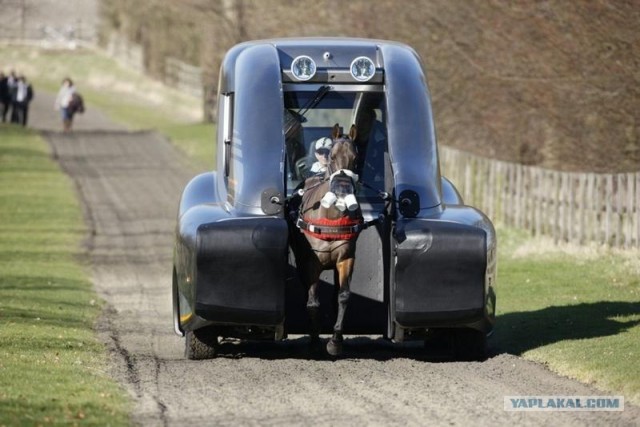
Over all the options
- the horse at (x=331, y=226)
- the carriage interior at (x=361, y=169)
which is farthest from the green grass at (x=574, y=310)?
Answer: the horse at (x=331, y=226)

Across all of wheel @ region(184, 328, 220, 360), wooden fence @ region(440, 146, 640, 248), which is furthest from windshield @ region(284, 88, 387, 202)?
wooden fence @ region(440, 146, 640, 248)

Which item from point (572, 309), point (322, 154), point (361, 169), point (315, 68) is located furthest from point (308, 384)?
point (572, 309)

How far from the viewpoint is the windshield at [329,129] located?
14.0 meters

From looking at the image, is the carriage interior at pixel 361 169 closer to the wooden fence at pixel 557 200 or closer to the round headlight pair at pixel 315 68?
the round headlight pair at pixel 315 68

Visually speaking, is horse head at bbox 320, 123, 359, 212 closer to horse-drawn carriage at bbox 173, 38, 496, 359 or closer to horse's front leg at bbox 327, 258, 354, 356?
horse-drawn carriage at bbox 173, 38, 496, 359

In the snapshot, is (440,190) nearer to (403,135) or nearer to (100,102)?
(403,135)

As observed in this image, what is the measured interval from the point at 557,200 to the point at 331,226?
12154mm

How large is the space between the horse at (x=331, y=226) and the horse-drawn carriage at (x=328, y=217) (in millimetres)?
13

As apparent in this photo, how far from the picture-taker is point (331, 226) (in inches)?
504

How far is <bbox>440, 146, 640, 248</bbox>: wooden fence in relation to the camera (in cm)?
2208

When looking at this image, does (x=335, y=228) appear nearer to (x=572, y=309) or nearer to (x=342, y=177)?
(x=342, y=177)

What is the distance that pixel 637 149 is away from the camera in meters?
24.5

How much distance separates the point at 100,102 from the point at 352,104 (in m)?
55.7

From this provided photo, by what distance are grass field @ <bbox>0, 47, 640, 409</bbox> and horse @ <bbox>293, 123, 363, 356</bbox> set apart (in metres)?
2.18
